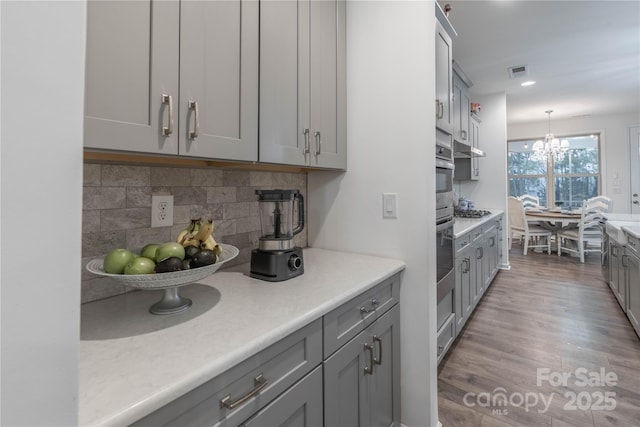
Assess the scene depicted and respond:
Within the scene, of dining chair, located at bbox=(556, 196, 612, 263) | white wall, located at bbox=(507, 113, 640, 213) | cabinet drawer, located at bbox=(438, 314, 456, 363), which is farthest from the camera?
white wall, located at bbox=(507, 113, 640, 213)

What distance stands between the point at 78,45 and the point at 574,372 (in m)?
2.91

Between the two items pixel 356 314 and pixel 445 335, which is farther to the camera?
pixel 445 335

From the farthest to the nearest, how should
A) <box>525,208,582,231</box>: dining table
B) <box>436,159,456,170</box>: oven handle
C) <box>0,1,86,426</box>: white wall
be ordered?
<box>525,208,582,231</box>: dining table → <box>436,159,456,170</box>: oven handle → <box>0,1,86,426</box>: white wall

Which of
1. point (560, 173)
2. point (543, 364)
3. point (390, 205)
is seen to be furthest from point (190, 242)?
point (560, 173)

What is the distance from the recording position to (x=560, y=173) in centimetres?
672

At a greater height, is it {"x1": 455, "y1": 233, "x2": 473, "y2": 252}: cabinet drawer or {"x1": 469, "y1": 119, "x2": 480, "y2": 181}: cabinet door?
{"x1": 469, "y1": 119, "x2": 480, "y2": 181}: cabinet door

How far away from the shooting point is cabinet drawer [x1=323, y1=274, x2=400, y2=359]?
3.40 ft

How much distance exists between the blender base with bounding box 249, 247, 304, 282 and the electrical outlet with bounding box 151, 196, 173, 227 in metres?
0.37

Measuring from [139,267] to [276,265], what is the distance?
1.69 ft

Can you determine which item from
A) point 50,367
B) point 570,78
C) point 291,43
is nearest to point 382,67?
point 291,43

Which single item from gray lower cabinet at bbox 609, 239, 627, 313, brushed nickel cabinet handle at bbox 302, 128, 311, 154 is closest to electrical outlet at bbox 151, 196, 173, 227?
brushed nickel cabinet handle at bbox 302, 128, 311, 154

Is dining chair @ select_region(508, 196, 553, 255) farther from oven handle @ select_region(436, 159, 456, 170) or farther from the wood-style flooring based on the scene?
oven handle @ select_region(436, 159, 456, 170)

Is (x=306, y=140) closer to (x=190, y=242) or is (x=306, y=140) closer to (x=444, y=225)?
(x=190, y=242)

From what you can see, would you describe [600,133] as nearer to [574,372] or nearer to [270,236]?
[574,372]
